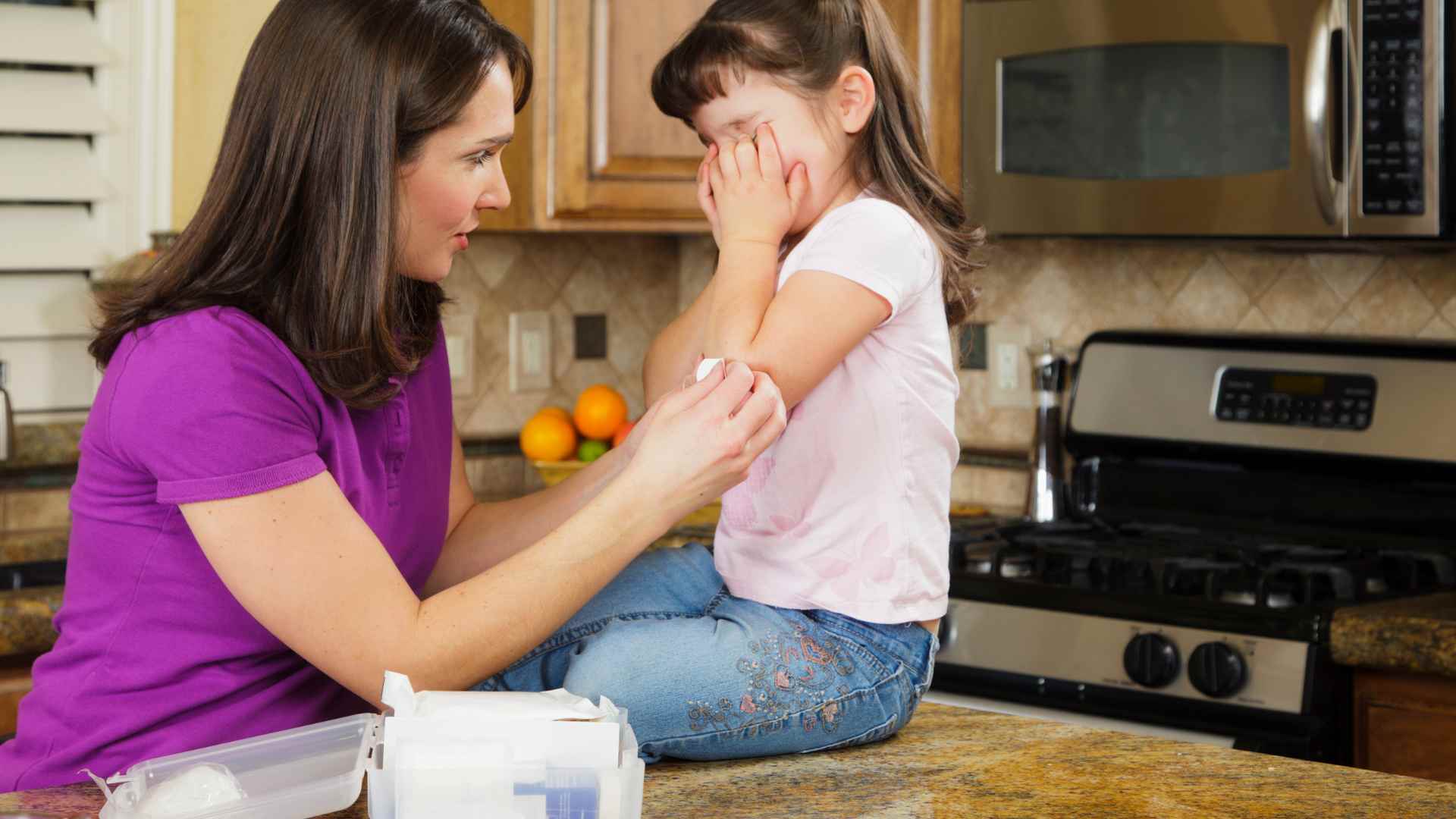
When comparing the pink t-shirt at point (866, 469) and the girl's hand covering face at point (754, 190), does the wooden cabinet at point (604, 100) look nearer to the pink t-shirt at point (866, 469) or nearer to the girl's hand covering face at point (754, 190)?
the girl's hand covering face at point (754, 190)

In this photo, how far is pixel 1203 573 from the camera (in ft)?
7.22

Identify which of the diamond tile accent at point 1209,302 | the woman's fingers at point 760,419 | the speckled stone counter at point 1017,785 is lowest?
the speckled stone counter at point 1017,785

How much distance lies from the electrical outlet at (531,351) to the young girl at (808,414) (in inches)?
64.9

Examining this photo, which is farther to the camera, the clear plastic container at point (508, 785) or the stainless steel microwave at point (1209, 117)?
the stainless steel microwave at point (1209, 117)

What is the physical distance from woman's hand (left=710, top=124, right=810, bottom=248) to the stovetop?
0.94 metres

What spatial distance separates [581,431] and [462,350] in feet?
0.93

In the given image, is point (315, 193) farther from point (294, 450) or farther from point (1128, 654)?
point (1128, 654)

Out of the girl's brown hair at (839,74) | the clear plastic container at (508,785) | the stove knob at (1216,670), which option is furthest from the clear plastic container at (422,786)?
the stove knob at (1216,670)

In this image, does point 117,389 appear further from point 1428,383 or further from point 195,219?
point 1428,383

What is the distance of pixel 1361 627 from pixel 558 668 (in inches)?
45.5

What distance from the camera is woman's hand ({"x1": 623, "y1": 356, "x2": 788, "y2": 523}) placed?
3.82ft

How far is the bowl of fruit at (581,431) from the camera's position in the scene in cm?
298

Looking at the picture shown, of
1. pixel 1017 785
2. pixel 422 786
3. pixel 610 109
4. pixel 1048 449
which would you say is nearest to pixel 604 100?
pixel 610 109

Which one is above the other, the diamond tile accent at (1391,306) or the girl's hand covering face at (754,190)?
the girl's hand covering face at (754,190)
